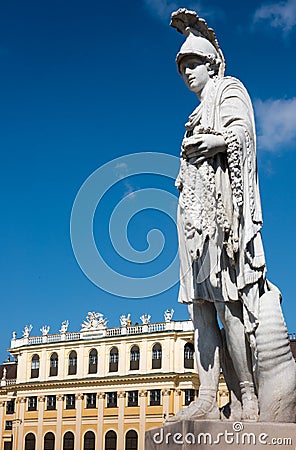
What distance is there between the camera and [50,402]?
90.7 meters

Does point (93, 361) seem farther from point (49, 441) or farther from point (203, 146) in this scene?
point (203, 146)

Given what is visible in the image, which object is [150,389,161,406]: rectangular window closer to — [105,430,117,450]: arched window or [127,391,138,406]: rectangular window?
[127,391,138,406]: rectangular window

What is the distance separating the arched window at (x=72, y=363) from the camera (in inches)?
3519

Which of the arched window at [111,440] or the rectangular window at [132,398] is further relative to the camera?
the arched window at [111,440]

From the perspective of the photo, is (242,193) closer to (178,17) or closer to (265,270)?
(265,270)

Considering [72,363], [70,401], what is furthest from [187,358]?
[70,401]

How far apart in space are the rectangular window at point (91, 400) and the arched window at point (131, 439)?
5.68 m

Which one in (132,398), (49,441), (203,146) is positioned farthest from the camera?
(49,441)

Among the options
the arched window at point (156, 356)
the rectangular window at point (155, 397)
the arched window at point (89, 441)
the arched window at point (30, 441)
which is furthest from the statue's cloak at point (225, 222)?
the arched window at point (30, 441)

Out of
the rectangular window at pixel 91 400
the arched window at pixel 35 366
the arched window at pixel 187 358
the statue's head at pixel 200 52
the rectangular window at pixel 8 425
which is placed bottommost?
the statue's head at pixel 200 52

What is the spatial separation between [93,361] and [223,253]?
3225 inches

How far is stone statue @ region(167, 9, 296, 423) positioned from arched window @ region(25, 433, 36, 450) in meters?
86.5

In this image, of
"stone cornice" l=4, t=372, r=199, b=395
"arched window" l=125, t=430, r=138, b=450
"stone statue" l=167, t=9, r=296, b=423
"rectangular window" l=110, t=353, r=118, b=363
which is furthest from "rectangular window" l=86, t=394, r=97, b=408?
"stone statue" l=167, t=9, r=296, b=423

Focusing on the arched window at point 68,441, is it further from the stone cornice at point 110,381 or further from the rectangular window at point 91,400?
the stone cornice at point 110,381
